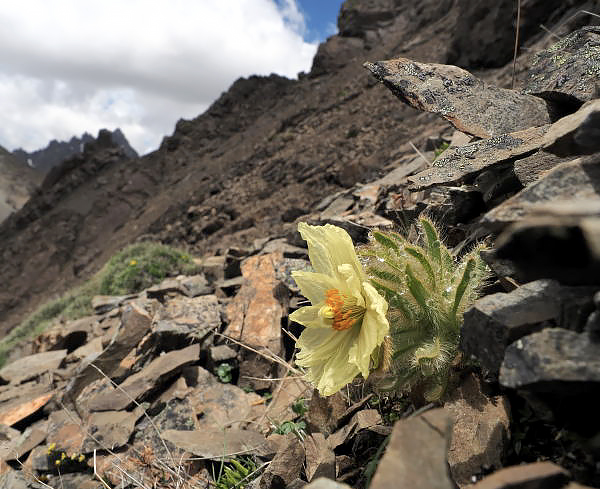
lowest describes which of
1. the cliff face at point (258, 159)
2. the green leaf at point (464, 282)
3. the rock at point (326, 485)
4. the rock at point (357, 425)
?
the rock at point (357, 425)

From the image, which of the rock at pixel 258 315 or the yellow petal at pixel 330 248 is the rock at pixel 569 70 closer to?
the yellow petal at pixel 330 248

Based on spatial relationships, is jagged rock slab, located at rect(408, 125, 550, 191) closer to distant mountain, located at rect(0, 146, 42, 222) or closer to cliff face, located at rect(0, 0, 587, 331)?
cliff face, located at rect(0, 0, 587, 331)

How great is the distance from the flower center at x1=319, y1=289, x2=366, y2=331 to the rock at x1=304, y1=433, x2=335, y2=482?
560 mm

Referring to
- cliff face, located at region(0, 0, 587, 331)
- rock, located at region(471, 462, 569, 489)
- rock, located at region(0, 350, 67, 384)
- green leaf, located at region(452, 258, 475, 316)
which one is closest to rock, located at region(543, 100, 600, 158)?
green leaf, located at region(452, 258, 475, 316)

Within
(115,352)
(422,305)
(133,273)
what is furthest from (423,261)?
(133,273)

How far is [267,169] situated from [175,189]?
27.8ft

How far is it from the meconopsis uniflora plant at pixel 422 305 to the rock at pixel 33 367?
16.6 ft

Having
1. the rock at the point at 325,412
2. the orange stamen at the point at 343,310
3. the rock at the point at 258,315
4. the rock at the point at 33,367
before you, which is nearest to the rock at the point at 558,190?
the orange stamen at the point at 343,310

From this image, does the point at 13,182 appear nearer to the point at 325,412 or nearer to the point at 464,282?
the point at 325,412

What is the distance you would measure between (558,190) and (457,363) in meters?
0.79

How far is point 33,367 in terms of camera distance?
5656mm

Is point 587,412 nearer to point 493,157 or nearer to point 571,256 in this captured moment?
point 571,256

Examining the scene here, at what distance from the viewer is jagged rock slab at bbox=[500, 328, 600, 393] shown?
41.3 inches

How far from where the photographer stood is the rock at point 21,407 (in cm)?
442
